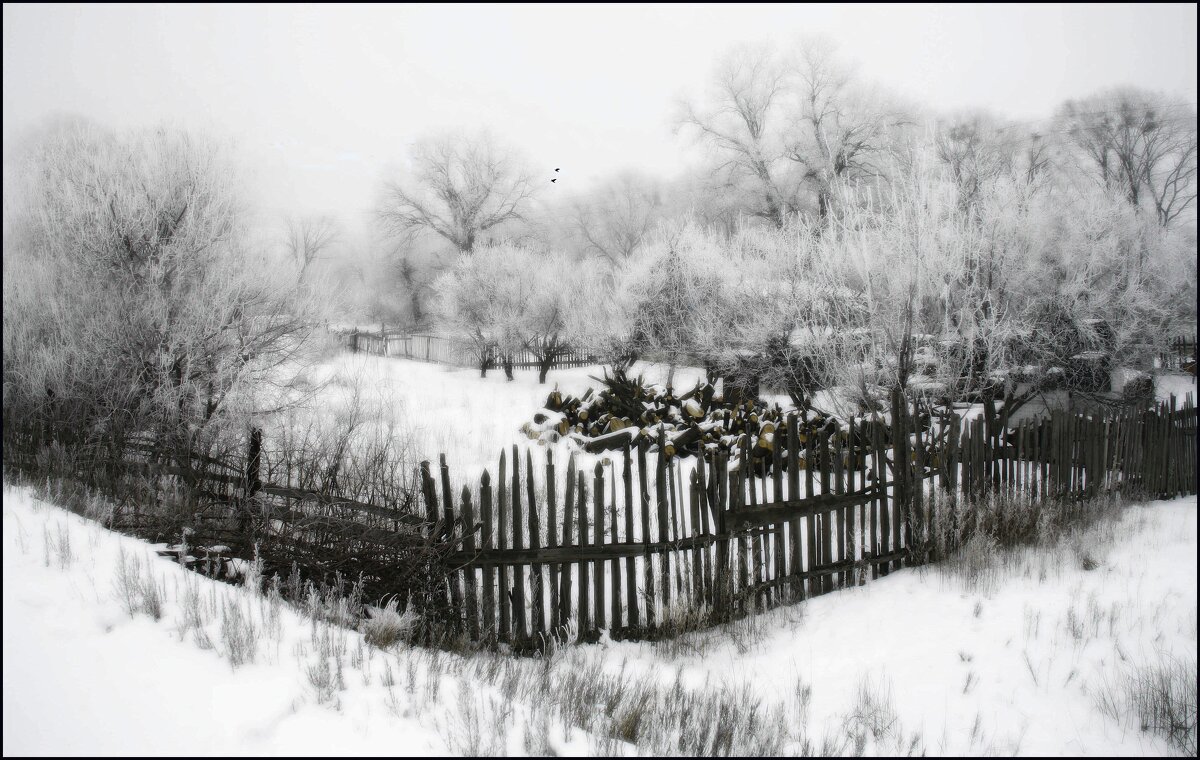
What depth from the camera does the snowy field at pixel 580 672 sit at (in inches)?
89.3

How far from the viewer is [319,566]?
153 inches

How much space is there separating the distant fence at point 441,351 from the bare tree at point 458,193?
7.36 m

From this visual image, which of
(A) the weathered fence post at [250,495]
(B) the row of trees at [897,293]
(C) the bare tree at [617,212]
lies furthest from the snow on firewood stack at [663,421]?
(C) the bare tree at [617,212]

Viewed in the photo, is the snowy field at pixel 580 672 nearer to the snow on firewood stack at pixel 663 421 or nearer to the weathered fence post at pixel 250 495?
the weathered fence post at pixel 250 495

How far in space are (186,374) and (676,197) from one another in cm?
3489

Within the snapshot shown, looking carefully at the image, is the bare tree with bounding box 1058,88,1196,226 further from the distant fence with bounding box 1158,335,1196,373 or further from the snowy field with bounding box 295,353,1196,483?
the snowy field with bounding box 295,353,1196,483

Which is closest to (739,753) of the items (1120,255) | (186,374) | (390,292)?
(186,374)

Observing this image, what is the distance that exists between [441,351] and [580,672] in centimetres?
2649

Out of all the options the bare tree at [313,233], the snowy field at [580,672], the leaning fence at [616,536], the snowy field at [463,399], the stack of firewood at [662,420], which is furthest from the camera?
the bare tree at [313,233]

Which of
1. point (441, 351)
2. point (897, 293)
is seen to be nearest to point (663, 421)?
point (897, 293)

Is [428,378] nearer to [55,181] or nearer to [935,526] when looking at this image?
[55,181]

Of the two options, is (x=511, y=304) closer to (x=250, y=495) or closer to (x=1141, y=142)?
(x=250, y=495)

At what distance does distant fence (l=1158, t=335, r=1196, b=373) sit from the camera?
1680 cm

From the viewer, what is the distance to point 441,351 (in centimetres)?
2847
